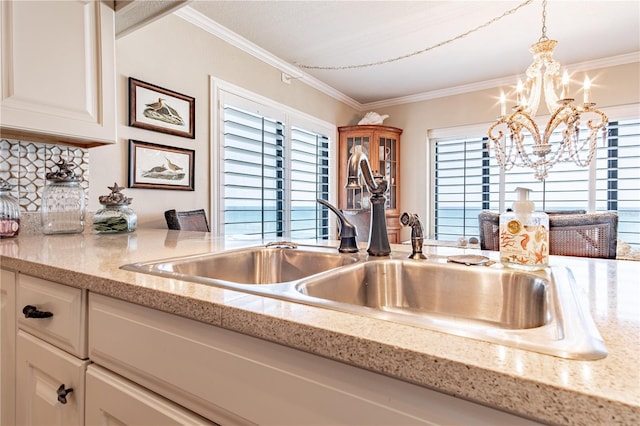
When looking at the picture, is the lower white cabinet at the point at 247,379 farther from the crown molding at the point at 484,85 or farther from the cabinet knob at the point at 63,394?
the crown molding at the point at 484,85

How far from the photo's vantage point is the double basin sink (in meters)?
0.42

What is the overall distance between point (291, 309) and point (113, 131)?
61.3 inches

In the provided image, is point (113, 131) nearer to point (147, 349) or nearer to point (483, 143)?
point (147, 349)

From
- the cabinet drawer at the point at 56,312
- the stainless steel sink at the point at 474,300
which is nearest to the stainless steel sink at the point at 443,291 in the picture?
the stainless steel sink at the point at 474,300

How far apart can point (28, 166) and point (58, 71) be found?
486 millimetres

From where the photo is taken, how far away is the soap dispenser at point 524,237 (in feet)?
2.48

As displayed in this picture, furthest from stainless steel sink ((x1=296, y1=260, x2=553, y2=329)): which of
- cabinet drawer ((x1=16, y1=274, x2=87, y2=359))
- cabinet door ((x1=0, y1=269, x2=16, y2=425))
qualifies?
cabinet door ((x1=0, y1=269, x2=16, y2=425))

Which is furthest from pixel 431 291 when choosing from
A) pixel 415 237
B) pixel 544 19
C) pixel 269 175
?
pixel 544 19

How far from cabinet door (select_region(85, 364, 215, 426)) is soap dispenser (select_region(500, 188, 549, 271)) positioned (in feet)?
2.37

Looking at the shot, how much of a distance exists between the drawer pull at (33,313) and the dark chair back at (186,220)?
1.17 metres

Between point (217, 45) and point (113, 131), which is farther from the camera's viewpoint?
point (217, 45)

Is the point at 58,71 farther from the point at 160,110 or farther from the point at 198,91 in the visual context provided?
the point at 198,91

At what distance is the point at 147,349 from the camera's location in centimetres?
64

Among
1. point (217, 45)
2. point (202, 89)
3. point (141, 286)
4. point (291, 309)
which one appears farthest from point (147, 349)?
point (217, 45)
